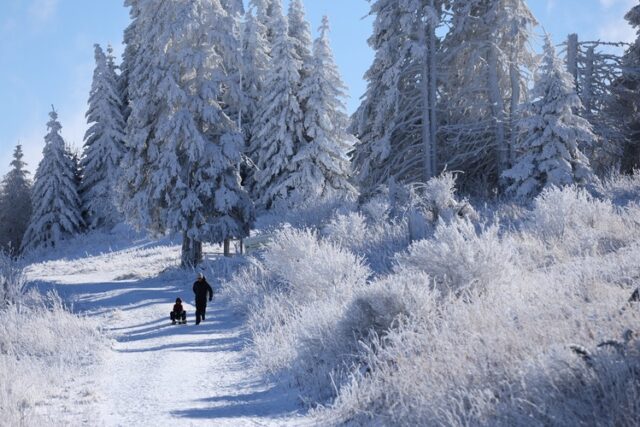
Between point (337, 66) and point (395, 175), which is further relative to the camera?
point (337, 66)

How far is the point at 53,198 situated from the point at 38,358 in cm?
3676

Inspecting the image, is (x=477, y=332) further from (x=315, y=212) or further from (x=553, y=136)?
(x=315, y=212)

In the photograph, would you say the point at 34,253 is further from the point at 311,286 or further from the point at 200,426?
the point at 200,426

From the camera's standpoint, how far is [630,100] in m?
23.7

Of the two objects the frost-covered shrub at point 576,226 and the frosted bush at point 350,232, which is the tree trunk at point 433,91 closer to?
the frosted bush at point 350,232

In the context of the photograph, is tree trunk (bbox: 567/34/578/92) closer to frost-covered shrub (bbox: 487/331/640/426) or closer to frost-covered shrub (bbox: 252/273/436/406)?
frost-covered shrub (bbox: 252/273/436/406)

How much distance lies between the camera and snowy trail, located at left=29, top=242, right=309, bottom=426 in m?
5.66

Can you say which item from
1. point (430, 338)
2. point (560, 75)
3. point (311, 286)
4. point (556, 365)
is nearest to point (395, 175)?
point (560, 75)

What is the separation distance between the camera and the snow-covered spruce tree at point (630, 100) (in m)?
22.4

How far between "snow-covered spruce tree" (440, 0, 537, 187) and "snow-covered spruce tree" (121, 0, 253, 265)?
8927 millimetres

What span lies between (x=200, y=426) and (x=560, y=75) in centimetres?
→ 1520

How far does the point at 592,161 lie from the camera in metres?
21.8

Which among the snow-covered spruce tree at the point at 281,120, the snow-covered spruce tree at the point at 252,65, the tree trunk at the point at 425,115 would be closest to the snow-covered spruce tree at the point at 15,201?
the snow-covered spruce tree at the point at 252,65

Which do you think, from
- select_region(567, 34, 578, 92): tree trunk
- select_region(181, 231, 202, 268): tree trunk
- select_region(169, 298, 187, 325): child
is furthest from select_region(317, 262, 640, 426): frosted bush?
select_region(567, 34, 578, 92): tree trunk
